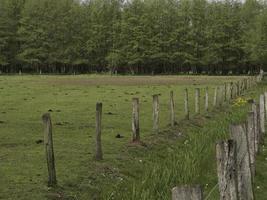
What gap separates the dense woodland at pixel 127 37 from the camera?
4316 inches

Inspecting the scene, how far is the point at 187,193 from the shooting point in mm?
5410

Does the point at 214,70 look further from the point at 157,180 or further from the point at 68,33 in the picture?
the point at 157,180

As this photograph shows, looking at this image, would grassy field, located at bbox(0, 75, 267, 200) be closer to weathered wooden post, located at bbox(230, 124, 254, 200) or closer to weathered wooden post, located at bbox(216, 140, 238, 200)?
weathered wooden post, located at bbox(230, 124, 254, 200)

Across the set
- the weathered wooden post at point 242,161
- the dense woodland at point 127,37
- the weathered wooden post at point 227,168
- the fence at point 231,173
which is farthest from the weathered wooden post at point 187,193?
the dense woodland at point 127,37

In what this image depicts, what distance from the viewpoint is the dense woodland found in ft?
360

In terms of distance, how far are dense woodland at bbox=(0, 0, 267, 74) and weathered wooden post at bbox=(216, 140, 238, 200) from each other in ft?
326

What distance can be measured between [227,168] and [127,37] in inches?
4199

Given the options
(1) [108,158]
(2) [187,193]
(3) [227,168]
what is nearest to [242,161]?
(3) [227,168]

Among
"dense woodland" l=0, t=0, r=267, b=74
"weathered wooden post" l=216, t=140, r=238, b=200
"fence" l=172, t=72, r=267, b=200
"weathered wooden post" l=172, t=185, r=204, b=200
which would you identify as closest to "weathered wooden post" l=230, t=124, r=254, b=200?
"fence" l=172, t=72, r=267, b=200

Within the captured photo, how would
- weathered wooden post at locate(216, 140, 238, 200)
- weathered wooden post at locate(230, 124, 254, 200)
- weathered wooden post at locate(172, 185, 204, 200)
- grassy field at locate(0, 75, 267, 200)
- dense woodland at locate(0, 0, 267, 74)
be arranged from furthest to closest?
dense woodland at locate(0, 0, 267, 74) → grassy field at locate(0, 75, 267, 200) → weathered wooden post at locate(230, 124, 254, 200) → weathered wooden post at locate(216, 140, 238, 200) → weathered wooden post at locate(172, 185, 204, 200)

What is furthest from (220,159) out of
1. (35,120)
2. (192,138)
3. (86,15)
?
(86,15)

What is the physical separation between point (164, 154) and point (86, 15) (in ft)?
347

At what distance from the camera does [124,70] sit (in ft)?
386

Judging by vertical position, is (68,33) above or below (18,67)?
above
